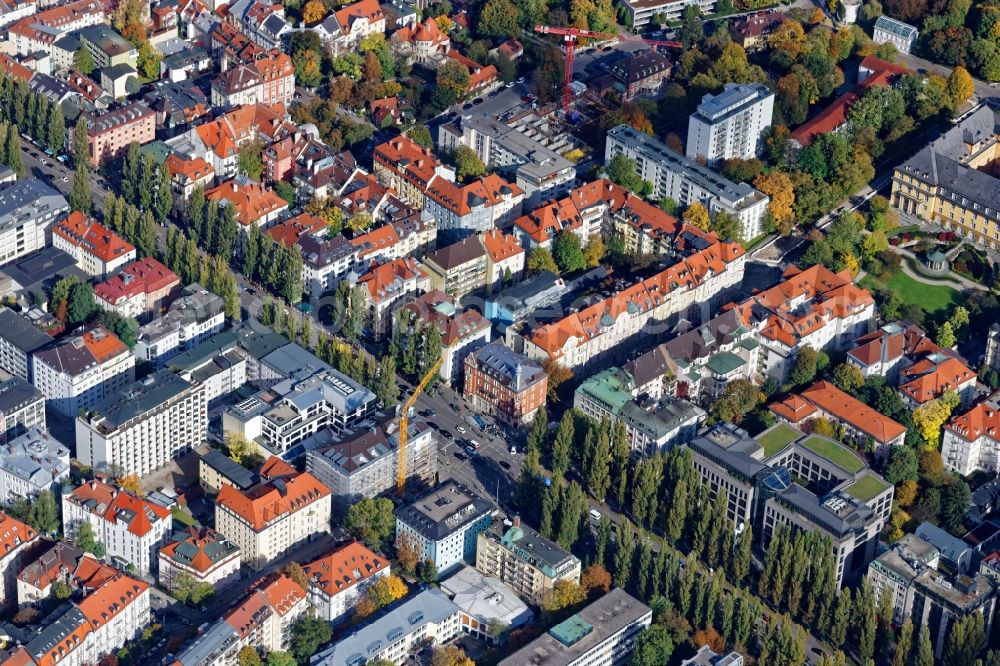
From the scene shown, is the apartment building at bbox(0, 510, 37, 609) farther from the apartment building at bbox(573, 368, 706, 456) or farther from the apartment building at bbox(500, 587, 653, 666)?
the apartment building at bbox(573, 368, 706, 456)

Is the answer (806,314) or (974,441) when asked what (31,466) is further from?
(974,441)

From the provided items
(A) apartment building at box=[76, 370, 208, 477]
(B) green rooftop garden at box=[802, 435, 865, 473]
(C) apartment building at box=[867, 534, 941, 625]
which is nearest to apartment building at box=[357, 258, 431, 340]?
(A) apartment building at box=[76, 370, 208, 477]

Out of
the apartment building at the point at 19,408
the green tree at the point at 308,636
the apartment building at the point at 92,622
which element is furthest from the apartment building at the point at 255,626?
the apartment building at the point at 19,408

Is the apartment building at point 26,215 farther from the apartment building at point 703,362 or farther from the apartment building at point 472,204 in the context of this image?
the apartment building at point 703,362

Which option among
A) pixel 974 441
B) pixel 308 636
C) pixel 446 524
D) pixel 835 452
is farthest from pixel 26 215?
pixel 974 441

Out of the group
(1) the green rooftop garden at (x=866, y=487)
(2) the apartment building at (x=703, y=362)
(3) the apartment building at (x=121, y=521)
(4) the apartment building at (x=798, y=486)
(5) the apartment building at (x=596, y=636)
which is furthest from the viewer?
(2) the apartment building at (x=703, y=362)
